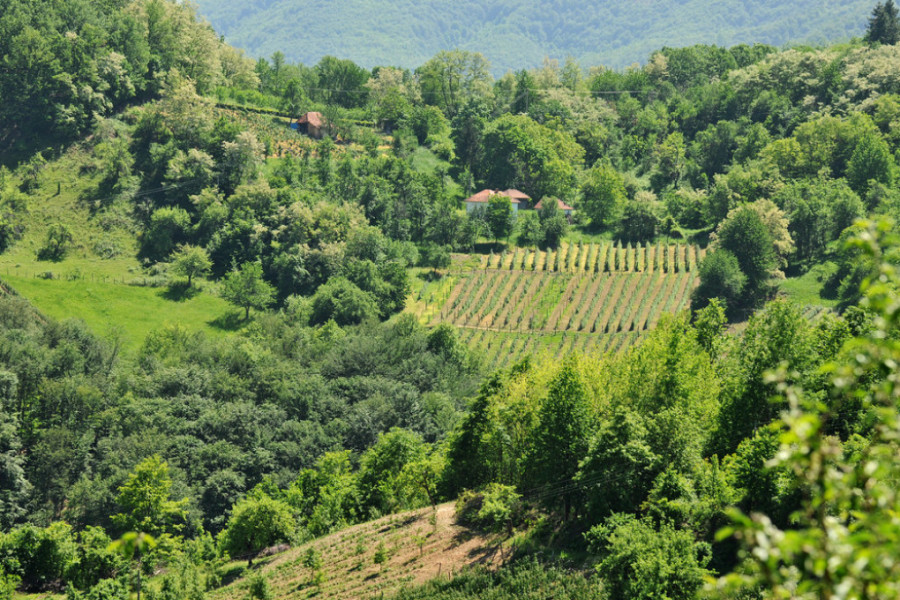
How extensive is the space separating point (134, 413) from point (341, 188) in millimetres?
53687

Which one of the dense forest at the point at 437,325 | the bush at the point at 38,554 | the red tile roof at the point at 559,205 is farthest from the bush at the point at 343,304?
the bush at the point at 38,554

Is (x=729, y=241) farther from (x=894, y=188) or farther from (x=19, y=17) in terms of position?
(x=19, y=17)

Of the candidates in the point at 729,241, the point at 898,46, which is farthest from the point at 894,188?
the point at 898,46

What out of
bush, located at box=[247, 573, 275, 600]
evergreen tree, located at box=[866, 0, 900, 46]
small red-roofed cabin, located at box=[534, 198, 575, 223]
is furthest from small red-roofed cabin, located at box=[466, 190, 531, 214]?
bush, located at box=[247, 573, 275, 600]

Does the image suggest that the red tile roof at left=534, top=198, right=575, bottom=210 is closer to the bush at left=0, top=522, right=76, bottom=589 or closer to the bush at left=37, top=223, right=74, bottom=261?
the bush at left=37, top=223, right=74, bottom=261

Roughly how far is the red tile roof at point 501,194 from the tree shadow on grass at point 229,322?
137ft

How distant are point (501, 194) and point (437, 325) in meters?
39.0

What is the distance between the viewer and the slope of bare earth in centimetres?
4659

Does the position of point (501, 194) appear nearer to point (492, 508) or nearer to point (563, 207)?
point (563, 207)

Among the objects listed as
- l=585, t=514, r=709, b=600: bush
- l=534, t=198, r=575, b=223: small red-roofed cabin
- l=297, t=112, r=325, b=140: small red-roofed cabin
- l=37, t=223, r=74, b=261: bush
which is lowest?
l=585, t=514, r=709, b=600: bush

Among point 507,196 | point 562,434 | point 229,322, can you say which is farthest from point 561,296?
point 562,434

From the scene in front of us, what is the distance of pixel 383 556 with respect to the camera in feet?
160

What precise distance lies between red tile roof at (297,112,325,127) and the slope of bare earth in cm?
9500

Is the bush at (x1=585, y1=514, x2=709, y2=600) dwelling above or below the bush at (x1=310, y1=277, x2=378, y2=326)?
below
